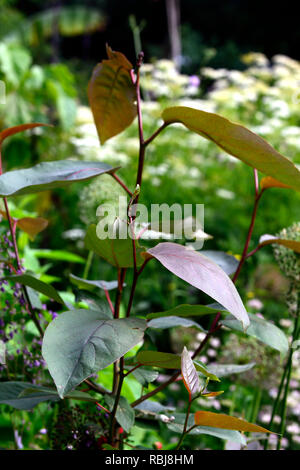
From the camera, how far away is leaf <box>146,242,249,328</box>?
1.70 feet

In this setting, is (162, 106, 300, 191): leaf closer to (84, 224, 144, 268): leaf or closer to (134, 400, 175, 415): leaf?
(84, 224, 144, 268): leaf

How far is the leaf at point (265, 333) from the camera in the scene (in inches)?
28.2

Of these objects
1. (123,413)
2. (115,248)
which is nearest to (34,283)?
(115,248)

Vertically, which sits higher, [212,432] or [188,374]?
[188,374]

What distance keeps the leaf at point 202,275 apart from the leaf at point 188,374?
0.08 meters

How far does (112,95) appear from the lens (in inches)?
29.9

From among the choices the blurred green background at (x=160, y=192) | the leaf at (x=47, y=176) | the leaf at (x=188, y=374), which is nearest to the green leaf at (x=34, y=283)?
the leaf at (x=47, y=176)

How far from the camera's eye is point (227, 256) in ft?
2.80

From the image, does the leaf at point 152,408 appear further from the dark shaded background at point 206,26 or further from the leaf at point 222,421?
the dark shaded background at point 206,26

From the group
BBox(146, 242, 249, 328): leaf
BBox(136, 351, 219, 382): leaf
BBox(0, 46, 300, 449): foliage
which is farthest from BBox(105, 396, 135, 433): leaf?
BBox(146, 242, 249, 328): leaf

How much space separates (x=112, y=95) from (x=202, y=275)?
36cm

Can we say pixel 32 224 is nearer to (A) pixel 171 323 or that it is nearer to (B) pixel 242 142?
(A) pixel 171 323
